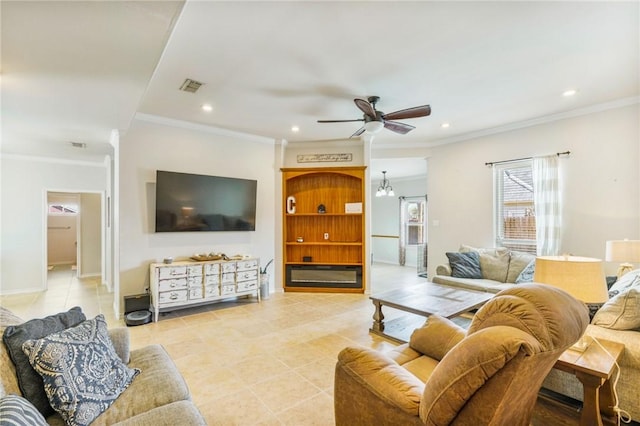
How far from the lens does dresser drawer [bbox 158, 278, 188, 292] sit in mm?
4070

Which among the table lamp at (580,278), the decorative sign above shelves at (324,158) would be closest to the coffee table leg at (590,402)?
the table lamp at (580,278)

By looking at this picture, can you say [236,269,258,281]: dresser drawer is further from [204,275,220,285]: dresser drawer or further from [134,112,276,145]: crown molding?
[134,112,276,145]: crown molding

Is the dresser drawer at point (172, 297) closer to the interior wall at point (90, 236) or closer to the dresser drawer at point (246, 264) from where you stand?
the dresser drawer at point (246, 264)

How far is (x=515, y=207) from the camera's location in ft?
16.5

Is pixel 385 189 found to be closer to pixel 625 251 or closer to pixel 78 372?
pixel 625 251

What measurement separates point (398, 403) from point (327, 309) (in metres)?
3.25

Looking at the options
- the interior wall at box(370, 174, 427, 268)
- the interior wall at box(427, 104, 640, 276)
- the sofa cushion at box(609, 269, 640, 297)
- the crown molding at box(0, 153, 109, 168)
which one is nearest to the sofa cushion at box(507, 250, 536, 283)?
the interior wall at box(427, 104, 640, 276)

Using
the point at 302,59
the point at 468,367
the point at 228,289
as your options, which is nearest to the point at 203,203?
the point at 228,289

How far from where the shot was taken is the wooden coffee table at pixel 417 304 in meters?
3.06

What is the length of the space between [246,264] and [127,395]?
328 centimetres

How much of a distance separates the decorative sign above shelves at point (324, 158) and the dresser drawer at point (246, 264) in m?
2.14

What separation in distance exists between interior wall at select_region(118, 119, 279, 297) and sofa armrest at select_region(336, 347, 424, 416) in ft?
12.3

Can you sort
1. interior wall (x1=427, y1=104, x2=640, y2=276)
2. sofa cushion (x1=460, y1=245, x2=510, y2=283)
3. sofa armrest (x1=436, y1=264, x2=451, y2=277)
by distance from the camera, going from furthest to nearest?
sofa armrest (x1=436, y1=264, x2=451, y2=277), sofa cushion (x1=460, y1=245, x2=510, y2=283), interior wall (x1=427, y1=104, x2=640, y2=276)

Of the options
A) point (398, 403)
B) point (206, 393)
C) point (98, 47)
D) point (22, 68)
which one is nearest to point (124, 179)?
point (22, 68)
